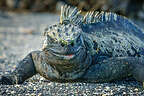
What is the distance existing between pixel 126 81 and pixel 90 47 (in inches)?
30.1

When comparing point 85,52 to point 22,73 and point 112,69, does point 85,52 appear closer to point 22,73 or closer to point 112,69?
point 112,69

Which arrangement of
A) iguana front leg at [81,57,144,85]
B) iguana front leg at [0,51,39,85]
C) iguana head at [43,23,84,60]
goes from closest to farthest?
iguana head at [43,23,84,60]
iguana front leg at [81,57,144,85]
iguana front leg at [0,51,39,85]

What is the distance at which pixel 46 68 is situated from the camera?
375 centimetres

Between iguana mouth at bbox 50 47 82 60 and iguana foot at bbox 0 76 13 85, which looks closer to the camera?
iguana mouth at bbox 50 47 82 60

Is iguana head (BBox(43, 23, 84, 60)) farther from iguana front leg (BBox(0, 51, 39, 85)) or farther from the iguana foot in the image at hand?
the iguana foot

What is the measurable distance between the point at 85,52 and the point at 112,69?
474mm

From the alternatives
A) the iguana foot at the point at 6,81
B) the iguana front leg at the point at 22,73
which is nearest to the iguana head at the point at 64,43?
the iguana front leg at the point at 22,73

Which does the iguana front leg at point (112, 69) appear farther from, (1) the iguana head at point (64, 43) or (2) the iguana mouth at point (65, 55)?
(2) the iguana mouth at point (65, 55)

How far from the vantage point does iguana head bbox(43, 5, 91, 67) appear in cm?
320

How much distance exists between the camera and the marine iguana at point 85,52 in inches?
129

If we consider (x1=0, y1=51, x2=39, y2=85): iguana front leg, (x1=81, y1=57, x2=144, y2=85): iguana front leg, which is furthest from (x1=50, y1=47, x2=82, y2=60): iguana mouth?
(x1=0, y1=51, x2=39, y2=85): iguana front leg

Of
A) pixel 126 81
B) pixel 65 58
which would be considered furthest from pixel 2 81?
pixel 126 81

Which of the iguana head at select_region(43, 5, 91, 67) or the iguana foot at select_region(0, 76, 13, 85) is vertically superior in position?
the iguana head at select_region(43, 5, 91, 67)

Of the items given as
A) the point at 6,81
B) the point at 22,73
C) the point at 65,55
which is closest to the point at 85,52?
the point at 65,55
